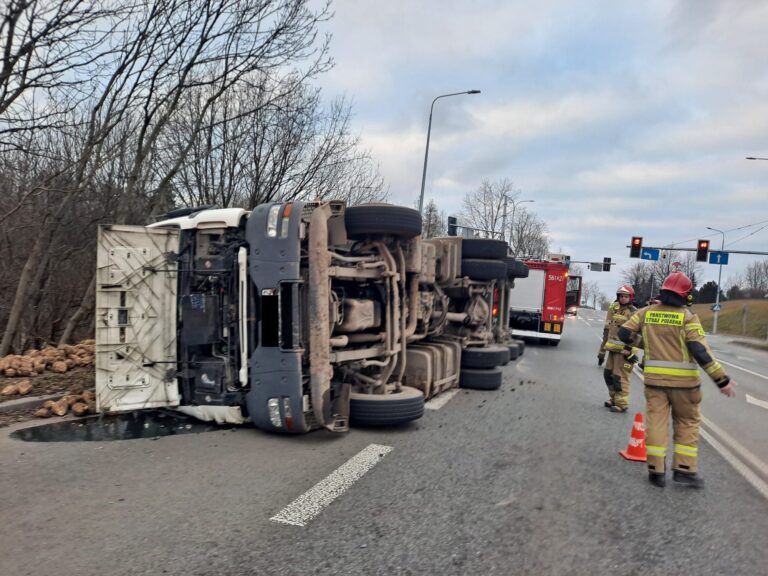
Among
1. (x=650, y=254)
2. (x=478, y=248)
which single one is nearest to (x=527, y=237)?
(x=650, y=254)

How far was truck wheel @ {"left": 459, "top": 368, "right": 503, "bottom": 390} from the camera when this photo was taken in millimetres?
8539

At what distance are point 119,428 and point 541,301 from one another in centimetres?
1465

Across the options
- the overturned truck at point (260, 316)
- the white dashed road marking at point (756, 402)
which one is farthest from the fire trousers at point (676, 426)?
the white dashed road marking at point (756, 402)

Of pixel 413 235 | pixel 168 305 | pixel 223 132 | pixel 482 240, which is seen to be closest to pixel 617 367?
pixel 482 240

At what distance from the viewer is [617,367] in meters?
7.43

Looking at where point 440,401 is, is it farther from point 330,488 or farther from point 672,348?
point 330,488

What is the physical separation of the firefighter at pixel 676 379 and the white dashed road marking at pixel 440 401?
2.90m

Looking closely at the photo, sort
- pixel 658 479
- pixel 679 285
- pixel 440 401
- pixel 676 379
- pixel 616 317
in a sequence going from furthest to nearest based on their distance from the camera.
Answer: pixel 616 317 → pixel 440 401 → pixel 679 285 → pixel 676 379 → pixel 658 479

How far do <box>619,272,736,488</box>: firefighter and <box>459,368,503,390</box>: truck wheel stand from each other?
394 centimetres

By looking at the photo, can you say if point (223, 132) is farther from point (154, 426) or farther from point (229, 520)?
point (229, 520)

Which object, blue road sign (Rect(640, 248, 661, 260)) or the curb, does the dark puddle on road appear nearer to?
the curb

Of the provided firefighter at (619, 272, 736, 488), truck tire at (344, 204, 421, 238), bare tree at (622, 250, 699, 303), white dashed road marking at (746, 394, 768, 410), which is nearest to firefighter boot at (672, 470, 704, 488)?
firefighter at (619, 272, 736, 488)

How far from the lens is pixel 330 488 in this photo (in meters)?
3.86

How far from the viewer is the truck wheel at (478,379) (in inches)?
336
